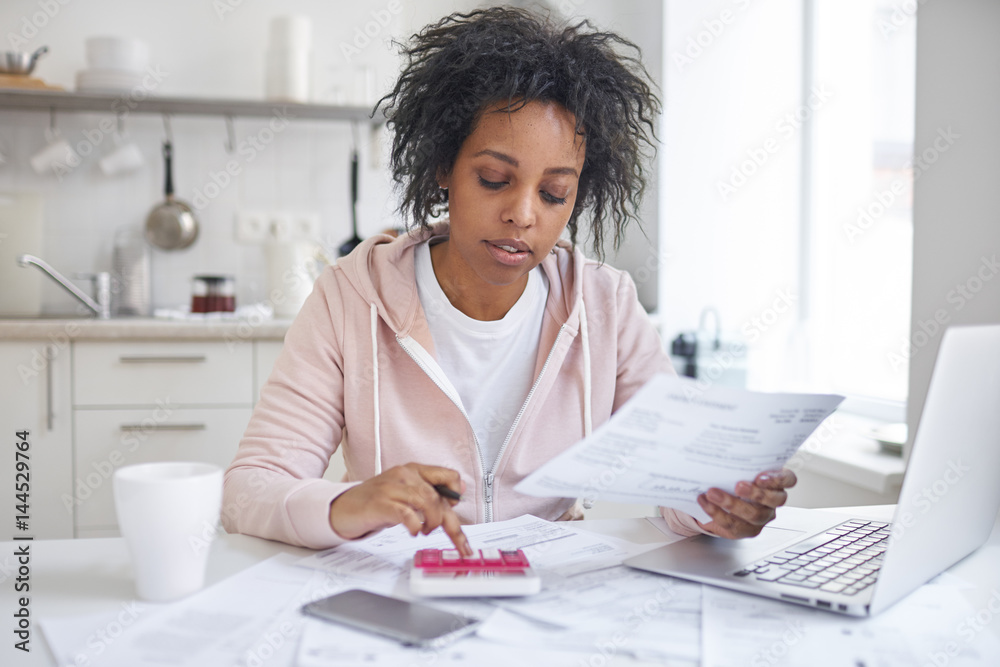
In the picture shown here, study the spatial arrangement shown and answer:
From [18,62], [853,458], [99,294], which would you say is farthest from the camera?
[99,294]

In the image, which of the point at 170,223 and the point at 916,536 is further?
the point at 170,223

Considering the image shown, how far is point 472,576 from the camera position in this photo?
661mm

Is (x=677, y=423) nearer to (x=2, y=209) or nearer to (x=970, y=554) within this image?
(x=970, y=554)

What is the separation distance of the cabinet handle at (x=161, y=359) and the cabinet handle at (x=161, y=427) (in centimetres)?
17

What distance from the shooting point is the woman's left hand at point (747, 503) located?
0.77 m

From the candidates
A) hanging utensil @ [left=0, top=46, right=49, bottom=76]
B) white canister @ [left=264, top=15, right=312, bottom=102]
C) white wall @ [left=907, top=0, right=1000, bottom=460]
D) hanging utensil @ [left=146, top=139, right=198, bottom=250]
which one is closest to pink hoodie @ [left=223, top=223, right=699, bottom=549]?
white wall @ [left=907, top=0, right=1000, bottom=460]

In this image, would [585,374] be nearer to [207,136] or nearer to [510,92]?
[510,92]

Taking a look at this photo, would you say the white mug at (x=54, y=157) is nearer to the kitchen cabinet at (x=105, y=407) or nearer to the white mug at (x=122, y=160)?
the white mug at (x=122, y=160)

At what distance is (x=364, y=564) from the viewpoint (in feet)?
2.43

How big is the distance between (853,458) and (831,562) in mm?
1053

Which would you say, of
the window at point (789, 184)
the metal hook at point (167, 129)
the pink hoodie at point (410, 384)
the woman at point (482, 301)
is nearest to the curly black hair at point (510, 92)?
the woman at point (482, 301)

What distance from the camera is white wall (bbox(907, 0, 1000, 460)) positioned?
1300mm

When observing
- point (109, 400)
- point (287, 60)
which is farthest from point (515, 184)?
point (287, 60)

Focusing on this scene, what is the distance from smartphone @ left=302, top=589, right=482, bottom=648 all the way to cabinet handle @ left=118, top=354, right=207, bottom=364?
5.53 ft
